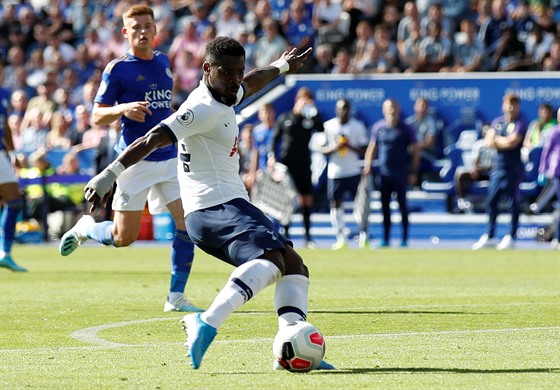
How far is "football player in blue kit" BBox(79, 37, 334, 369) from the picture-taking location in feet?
22.6

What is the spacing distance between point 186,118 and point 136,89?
3.93 m

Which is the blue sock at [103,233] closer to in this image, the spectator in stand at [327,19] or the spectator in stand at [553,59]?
the spectator in stand at [553,59]

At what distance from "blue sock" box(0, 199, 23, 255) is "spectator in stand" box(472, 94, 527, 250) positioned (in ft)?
28.1

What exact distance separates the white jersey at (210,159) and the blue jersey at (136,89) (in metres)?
3.52

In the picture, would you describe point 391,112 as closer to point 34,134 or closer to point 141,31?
point 34,134

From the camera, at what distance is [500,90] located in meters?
23.5

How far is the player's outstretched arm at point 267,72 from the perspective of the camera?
8.32 metres

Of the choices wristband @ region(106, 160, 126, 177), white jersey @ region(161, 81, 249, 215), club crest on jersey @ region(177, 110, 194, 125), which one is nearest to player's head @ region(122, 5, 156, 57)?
white jersey @ region(161, 81, 249, 215)

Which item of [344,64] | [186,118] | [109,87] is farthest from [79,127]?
[186,118]

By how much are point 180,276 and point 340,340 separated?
2.74m

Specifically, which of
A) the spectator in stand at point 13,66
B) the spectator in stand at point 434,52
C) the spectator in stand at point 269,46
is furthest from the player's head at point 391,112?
the spectator in stand at point 13,66

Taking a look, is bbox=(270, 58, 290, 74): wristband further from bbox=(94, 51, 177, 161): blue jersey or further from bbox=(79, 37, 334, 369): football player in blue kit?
bbox=(94, 51, 177, 161): blue jersey

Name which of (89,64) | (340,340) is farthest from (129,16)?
(89,64)

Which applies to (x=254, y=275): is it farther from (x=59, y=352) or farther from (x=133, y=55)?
(x=133, y=55)
